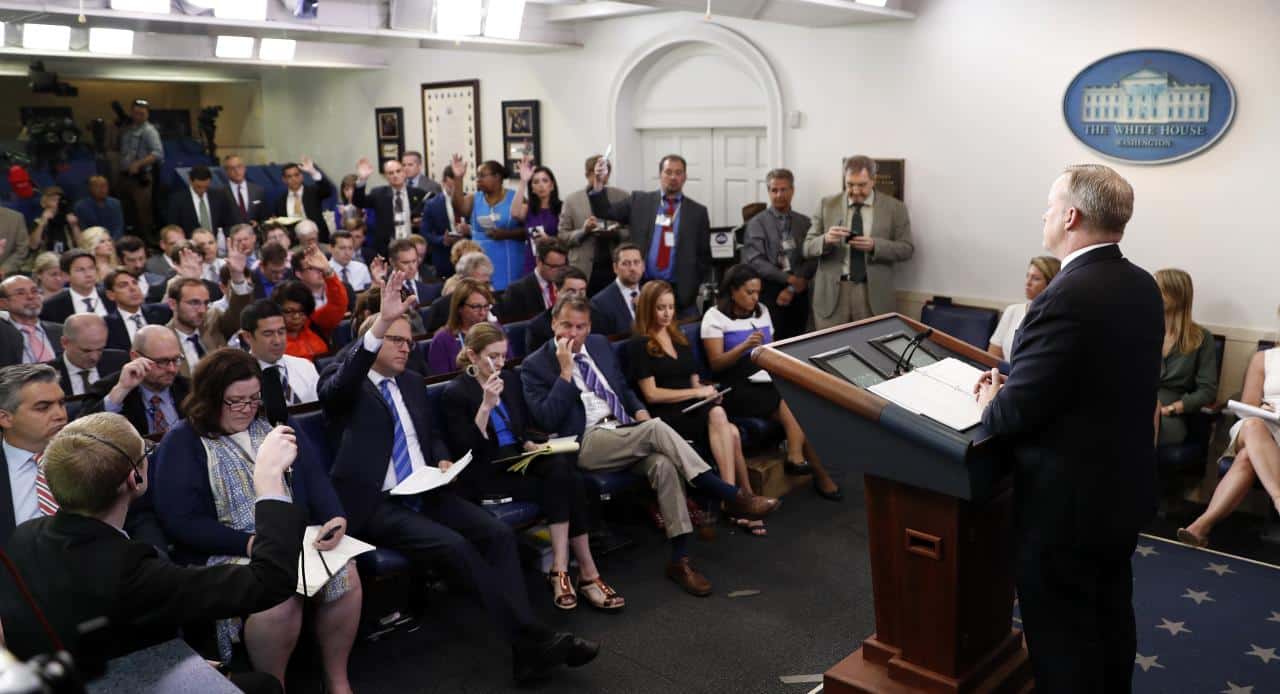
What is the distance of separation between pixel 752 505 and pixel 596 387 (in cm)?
89

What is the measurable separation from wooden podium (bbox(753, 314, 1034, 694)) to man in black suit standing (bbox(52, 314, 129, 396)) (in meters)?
2.92

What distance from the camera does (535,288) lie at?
594 centimetres

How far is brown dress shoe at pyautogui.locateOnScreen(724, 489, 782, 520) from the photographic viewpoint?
4.59 metres

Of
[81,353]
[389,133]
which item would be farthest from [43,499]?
[389,133]

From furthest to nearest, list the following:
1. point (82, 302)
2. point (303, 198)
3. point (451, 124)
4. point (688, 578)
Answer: point (451, 124), point (303, 198), point (82, 302), point (688, 578)

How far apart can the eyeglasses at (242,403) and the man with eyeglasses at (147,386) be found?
627mm

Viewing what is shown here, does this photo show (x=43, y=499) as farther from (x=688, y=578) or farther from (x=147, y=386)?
(x=688, y=578)

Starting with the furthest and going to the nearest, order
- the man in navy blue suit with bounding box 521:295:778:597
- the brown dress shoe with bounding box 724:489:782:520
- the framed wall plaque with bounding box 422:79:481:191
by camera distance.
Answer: the framed wall plaque with bounding box 422:79:481:191 → the brown dress shoe with bounding box 724:489:782:520 → the man in navy blue suit with bounding box 521:295:778:597

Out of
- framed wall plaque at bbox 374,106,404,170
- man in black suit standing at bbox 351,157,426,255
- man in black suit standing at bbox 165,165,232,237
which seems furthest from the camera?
framed wall plaque at bbox 374,106,404,170

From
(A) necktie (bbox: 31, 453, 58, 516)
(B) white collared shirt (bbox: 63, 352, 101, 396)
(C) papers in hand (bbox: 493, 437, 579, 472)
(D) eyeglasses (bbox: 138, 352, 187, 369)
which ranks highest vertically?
(D) eyeglasses (bbox: 138, 352, 187, 369)

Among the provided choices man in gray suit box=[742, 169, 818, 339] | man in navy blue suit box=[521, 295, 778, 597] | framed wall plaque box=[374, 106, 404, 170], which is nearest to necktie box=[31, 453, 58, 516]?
man in navy blue suit box=[521, 295, 778, 597]

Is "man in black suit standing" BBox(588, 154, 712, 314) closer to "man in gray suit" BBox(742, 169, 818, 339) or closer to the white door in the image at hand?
"man in gray suit" BBox(742, 169, 818, 339)

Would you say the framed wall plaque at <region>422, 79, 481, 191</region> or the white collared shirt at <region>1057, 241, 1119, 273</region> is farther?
the framed wall plaque at <region>422, 79, 481, 191</region>

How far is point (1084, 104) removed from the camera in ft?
18.6
